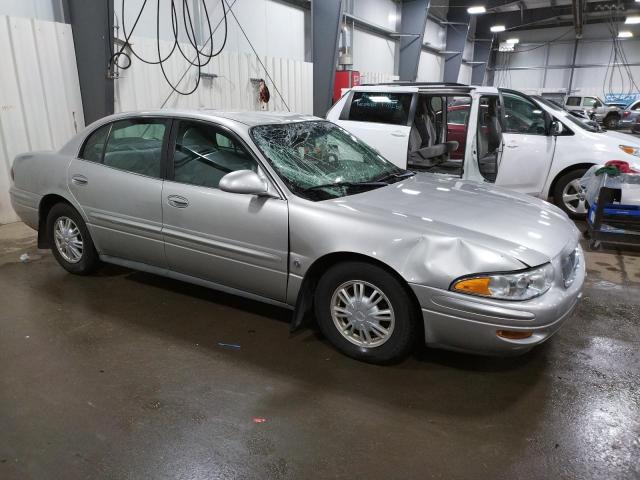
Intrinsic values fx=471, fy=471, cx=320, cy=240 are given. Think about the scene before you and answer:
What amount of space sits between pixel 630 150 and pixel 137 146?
18.5 ft

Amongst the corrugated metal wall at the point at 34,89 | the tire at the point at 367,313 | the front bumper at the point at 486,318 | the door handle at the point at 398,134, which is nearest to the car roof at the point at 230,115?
the tire at the point at 367,313

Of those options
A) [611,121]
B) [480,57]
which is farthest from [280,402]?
[480,57]

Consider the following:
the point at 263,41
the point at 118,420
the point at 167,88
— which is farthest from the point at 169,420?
the point at 263,41

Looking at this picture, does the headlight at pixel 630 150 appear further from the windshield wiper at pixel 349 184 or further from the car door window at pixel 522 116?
the windshield wiper at pixel 349 184

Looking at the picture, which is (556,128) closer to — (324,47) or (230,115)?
(230,115)

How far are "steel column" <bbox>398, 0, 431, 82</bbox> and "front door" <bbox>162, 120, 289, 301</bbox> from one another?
1337 centimetres

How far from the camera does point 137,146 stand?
11.4 ft

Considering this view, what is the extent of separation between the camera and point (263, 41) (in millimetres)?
9586

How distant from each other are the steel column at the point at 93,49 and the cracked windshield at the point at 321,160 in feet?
12.6

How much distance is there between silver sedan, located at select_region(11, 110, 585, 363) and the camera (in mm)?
2365

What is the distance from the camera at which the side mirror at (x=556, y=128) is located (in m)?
5.91

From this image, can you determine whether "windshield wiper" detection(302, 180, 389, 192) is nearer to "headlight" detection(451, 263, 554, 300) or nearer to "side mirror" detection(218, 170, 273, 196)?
"side mirror" detection(218, 170, 273, 196)

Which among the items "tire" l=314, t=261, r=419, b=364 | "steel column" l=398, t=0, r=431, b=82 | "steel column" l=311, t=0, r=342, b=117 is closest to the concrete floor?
"tire" l=314, t=261, r=419, b=364

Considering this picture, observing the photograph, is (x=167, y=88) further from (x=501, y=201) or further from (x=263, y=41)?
(x=501, y=201)
